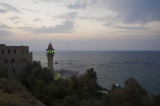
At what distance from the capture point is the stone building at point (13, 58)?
34781 millimetres

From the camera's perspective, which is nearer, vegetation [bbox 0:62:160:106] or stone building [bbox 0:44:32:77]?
vegetation [bbox 0:62:160:106]

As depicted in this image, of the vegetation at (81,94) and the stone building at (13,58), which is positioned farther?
the stone building at (13,58)

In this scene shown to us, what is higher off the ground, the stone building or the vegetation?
the stone building

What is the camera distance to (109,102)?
1836 cm

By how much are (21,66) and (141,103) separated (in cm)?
2627

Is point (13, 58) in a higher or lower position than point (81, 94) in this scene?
higher

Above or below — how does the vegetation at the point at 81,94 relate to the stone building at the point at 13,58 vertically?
below

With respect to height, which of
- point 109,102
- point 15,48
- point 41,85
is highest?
point 15,48

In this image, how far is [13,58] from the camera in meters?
35.6

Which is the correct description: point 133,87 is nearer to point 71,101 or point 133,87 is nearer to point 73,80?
point 71,101

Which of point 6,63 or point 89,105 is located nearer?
point 89,105

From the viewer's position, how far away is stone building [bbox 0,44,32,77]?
34781 millimetres

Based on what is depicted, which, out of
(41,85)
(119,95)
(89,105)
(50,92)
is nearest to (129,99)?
(119,95)

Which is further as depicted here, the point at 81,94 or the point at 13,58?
the point at 13,58
